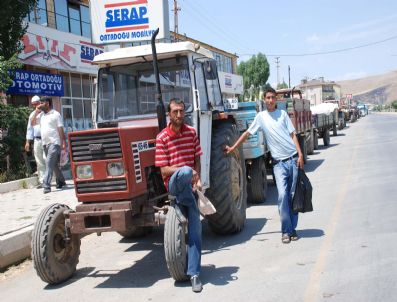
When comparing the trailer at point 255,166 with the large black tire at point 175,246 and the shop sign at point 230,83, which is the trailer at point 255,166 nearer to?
the large black tire at point 175,246

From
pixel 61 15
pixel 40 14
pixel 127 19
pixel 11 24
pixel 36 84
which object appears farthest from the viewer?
pixel 61 15

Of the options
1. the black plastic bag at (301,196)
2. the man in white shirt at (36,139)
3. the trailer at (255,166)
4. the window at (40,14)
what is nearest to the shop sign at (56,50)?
the window at (40,14)

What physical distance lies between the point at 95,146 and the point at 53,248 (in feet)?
3.84

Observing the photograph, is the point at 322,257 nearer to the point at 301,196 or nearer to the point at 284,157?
the point at 301,196

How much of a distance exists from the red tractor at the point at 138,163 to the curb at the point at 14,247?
130cm

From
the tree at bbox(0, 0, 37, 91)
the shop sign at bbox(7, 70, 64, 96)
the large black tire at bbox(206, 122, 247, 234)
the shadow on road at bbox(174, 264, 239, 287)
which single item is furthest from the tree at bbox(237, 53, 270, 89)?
the shadow on road at bbox(174, 264, 239, 287)

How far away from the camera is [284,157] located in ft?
21.0

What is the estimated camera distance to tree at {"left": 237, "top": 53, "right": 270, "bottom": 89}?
Result: 72250mm

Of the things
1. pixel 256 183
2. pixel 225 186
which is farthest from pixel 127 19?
pixel 225 186

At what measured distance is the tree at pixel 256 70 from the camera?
72.2 meters

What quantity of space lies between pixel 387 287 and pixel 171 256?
2023 mm

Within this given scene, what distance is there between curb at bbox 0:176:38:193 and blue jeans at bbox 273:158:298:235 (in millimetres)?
7276

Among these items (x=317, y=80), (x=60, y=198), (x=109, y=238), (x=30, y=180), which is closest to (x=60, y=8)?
(x=30, y=180)

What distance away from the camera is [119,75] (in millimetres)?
6434
